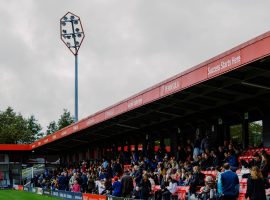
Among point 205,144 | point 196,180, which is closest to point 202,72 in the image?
point 196,180

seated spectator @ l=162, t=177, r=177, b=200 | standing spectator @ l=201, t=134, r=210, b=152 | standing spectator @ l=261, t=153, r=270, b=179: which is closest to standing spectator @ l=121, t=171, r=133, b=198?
seated spectator @ l=162, t=177, r=177, b=200

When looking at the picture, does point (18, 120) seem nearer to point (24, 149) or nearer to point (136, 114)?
point (24, 149)

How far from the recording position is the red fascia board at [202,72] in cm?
1403

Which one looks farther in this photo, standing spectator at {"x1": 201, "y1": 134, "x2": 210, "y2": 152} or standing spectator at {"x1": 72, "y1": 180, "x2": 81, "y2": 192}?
standing spectator at {"x1": 72, "y1": 180, "x2": 81, "y2": 192}

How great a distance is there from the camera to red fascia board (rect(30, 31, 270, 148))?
14.0 metres

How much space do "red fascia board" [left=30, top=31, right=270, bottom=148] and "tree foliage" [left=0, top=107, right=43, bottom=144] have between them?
61585mm

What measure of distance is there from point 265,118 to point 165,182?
4110 millimetres

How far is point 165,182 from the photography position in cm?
2033

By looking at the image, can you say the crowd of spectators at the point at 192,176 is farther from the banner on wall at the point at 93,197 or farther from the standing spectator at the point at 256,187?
the banner on wall at the point at 93,197

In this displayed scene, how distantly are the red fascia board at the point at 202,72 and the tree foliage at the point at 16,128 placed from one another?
61.6 meters

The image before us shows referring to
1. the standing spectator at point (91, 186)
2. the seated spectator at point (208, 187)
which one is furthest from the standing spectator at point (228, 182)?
the standing spectator at point (91, 186)

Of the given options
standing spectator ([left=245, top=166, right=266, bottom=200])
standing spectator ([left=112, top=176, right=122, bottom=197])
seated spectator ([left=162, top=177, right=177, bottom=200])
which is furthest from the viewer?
standing spectator ([left=112, top=176, right=122, bottom=197])

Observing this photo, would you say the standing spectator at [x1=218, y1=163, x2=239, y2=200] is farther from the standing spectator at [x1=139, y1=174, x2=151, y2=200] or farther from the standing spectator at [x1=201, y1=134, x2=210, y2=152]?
the standing spectator at [x1=201, y1=134, x2=210, y2=152]

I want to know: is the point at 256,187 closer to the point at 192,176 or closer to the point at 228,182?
the point at 228,182
